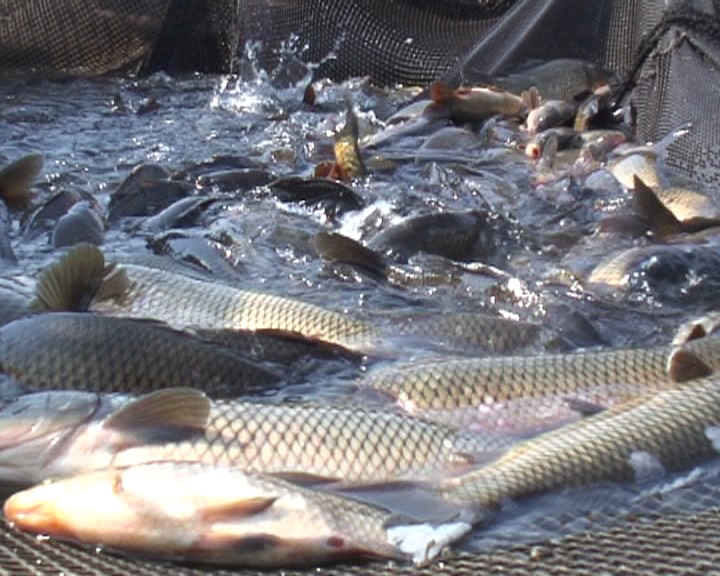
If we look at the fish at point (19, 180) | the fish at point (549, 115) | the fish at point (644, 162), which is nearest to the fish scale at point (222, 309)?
the fish at point (19, 180)

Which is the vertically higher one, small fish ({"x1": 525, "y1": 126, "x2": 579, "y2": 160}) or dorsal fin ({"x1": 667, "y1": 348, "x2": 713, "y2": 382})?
dorsal fin ({"x1": 667, "y1": 348, "x2": 713, "y2": 382})

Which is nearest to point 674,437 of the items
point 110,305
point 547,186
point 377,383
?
point 377,383

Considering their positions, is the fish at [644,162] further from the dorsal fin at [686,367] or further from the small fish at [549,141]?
the dorsal fin at [686,367]

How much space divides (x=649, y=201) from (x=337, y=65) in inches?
176

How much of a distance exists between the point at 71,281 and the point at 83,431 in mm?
903

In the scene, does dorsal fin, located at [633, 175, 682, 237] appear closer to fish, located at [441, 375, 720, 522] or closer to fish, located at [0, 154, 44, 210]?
fish, located at [441, 375, 720, 522]

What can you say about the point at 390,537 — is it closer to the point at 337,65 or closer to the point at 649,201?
the point at 649,201

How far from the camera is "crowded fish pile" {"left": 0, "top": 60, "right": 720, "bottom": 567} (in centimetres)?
218

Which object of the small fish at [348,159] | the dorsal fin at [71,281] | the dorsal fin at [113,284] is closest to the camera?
the dorsal fin at [71,281]

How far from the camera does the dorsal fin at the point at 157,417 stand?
7.69 ft

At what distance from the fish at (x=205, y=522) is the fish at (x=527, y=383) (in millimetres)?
758

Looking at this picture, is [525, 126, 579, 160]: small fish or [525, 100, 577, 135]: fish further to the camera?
[525, 100, 577, 135]: fish

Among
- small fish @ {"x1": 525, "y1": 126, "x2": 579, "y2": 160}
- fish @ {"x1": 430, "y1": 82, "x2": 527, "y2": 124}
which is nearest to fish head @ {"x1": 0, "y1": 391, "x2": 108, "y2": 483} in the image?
small fish @ {"x1": 525, "y1": 126, "x2": 579, "y2": 160}

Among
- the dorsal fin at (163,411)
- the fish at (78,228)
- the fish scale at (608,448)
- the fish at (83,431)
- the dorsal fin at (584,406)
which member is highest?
the dorsal fin at (163,411)
